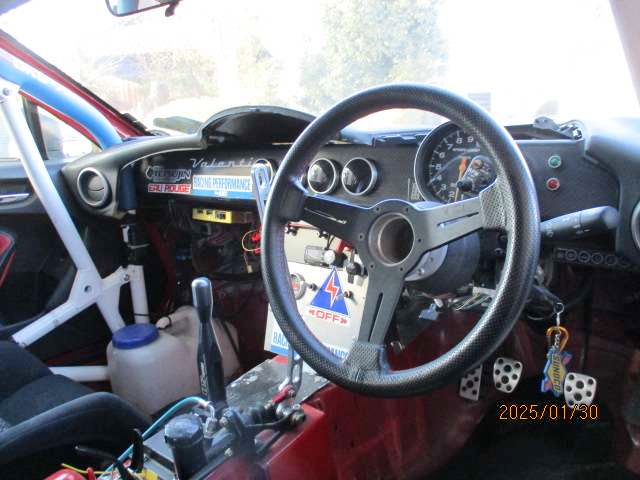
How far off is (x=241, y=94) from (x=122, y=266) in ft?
3.09

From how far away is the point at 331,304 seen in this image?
1489 mm

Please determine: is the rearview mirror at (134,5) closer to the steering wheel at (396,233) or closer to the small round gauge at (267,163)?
the small round gauge at (267,163)

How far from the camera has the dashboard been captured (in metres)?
1.15

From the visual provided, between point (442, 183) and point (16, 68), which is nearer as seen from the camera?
point (442, 183)

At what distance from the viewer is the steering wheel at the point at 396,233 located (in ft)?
2.72

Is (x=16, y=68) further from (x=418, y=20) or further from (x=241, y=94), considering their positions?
(x=418, y=20)

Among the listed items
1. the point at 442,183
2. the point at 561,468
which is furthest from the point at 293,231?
the point at 561,468

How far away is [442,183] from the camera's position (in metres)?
1.28

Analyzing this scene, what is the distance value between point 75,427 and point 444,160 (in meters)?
1.04

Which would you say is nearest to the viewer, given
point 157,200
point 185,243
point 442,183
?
point 442,183

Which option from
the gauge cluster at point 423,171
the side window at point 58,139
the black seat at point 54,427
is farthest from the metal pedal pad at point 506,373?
the side window at point 58,139

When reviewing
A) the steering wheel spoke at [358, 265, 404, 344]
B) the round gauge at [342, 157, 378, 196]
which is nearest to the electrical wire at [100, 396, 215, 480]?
the steering wheel spoke at [358, 265, 404, 344]

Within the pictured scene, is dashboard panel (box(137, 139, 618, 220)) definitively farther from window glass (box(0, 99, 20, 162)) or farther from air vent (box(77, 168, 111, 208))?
window glass (box(0, 99, 20, 162))

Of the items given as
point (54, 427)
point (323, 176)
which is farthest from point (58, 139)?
point (54, 427)
